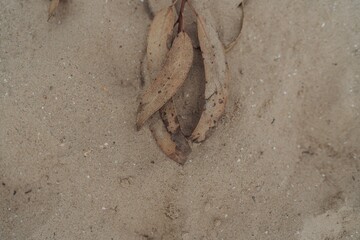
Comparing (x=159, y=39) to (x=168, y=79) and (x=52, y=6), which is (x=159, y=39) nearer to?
(x=168, y=79)

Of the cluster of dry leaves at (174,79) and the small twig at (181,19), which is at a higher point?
the small twig at (181,19)

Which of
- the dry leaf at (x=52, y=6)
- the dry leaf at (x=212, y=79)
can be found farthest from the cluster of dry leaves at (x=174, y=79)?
the dry leaf at (x=52, y=6)

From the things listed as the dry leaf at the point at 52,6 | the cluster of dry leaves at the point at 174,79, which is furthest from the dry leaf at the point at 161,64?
the dry leaf at the point at 52,6

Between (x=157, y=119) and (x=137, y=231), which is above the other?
(x=157, y=119)

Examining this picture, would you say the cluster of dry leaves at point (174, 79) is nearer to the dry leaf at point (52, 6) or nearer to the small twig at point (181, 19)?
the small twig at point (181, 19)

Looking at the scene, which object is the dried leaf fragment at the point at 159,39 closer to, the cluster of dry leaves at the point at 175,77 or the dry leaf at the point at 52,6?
the cluster of dry leaves at the point at 175,77

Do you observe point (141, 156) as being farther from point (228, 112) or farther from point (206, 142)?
point (228, 112)

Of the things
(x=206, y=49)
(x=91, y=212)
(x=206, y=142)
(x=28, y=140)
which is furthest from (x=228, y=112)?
(x=28, y=140)
